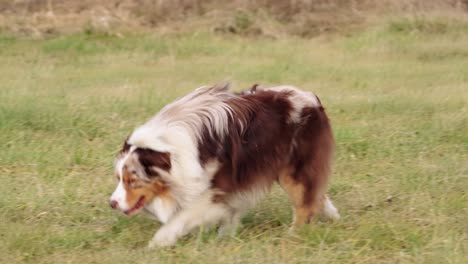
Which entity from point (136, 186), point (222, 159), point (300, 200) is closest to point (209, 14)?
point (300, 200)

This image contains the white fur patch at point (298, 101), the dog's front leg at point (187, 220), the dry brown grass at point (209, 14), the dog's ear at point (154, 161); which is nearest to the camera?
the dog's ear at point (154, 161)

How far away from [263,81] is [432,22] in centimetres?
532

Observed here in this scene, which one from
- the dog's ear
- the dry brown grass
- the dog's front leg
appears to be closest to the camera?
the dog's ear

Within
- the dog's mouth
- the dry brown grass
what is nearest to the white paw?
the dog's mouth

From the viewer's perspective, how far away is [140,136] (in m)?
5.15

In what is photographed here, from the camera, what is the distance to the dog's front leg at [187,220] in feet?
17.1

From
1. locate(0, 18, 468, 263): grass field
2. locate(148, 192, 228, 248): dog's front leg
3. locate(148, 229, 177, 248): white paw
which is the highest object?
locate(148, 192, 228, 248): dog's front leg

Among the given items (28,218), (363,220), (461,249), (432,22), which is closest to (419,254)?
(461,249)

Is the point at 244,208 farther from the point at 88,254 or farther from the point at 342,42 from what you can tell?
the point at 342,42

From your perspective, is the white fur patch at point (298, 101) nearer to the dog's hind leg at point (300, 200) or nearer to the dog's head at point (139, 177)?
the dog's hind leg at point (300, 200)

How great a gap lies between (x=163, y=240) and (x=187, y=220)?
7.7 inches

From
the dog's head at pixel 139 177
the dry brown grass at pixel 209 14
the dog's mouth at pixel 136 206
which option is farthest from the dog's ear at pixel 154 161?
the dry brown grass at pixel 209 14

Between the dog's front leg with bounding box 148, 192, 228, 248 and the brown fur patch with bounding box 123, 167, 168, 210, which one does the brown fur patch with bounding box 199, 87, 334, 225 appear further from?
the brown fur patch with bounding box 123, 167, 168, 210

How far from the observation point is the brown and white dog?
513 cm
